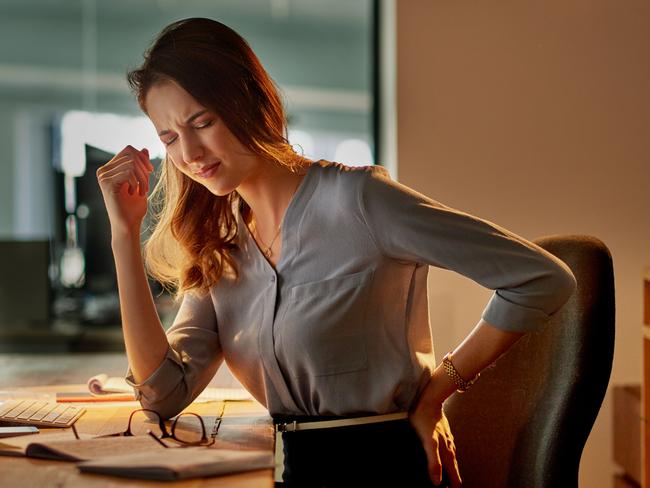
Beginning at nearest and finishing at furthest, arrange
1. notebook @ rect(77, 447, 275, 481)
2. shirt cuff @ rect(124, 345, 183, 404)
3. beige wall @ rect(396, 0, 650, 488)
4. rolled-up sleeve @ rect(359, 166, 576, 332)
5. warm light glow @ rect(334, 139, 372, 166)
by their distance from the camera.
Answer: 1. notebook @ rect(77, 447, 275, 481)
2. rolled-up sleeve @ rect(359, 166, 576, 332)
3. shirt cuff @ rect(124, 345, 183, 404)
4. beige wall @ rect(396, 0, 650, 488)
5. warm light glow @ rect(334, 139, 372, 166)

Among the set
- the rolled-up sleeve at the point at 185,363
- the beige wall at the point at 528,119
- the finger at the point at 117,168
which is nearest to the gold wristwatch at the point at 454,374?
the rolled-up sleeve at the point at 185,363

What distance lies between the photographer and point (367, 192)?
1569mm

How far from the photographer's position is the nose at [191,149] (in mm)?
1574

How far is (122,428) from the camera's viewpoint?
4.98ft

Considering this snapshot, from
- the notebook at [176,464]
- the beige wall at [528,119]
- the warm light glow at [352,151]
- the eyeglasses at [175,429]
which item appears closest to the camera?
the notebook at [176,464]

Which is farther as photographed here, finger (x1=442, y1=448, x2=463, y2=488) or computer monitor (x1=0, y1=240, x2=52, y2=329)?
computer monitor (x1=0, y1=240, x2=52, y2=329)

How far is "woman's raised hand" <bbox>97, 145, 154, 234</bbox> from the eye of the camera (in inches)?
64.7

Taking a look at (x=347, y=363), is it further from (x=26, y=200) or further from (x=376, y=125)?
(x=26, y=200)

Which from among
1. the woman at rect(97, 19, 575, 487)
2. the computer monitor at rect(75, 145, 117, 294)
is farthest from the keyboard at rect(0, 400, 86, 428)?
the computer monitor at rect(75, 145, 117, 294)

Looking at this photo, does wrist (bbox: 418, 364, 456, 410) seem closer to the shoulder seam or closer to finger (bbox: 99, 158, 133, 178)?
the shoulder seam

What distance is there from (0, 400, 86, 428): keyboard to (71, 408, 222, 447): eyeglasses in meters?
0.08

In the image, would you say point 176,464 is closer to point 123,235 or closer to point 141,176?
point 123,235

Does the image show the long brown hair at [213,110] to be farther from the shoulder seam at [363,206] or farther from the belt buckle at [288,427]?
the belt buckle at [288,427]

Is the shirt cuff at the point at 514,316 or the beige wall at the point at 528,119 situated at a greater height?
the beige wall at the point at 528,119
